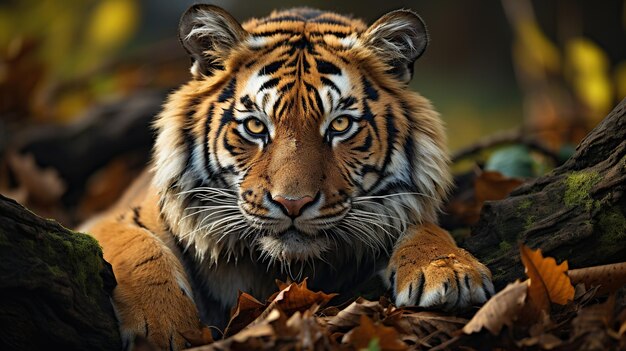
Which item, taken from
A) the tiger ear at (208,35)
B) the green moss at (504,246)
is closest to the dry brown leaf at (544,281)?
the green moss at (504,246)

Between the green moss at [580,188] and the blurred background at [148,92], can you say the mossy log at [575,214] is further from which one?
the blurred background at [148,92]

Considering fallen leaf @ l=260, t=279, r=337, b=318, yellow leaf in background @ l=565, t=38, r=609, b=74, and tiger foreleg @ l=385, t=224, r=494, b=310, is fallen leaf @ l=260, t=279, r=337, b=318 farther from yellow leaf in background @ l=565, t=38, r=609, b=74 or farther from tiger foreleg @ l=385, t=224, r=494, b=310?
yellow leaf in background @ l=565, t=38, r=609, b=74

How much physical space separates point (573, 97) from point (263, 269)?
5366 millimetres

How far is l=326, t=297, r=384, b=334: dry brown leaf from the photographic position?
7.28 ft

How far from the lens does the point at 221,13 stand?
301 cm

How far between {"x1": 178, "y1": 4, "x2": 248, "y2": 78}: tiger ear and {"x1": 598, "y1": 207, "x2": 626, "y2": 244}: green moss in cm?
156

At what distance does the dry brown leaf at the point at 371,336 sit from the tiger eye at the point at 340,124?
96 centimetres

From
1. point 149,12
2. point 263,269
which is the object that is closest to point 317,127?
point 263,269

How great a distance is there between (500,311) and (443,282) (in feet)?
0.92

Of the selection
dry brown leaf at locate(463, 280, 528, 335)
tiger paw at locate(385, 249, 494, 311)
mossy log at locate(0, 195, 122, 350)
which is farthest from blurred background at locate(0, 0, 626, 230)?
mossy log at locate(0, 195, 122, 350)

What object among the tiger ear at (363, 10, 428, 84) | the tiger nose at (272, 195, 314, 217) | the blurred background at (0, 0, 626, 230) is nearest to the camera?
the tiger nose at (272, 195, 314, 217)

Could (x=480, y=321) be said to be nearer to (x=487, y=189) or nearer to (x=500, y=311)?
(x=500, y=311)

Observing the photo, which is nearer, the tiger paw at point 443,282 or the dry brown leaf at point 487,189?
the tiger paw at point 443,282

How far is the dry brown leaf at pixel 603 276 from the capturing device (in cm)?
234
